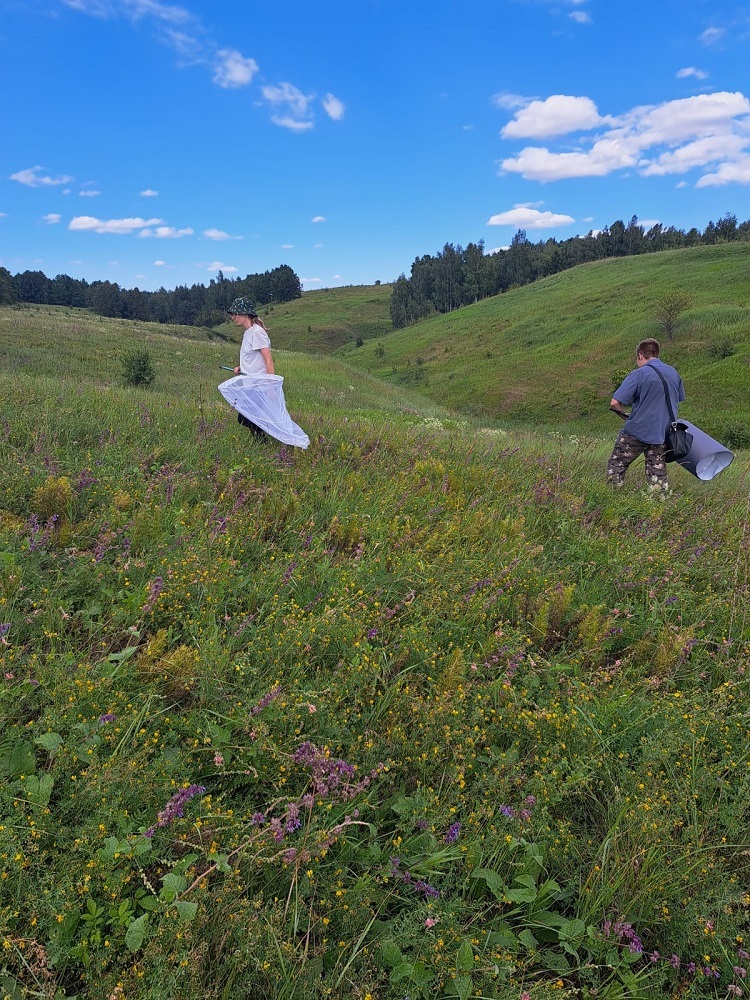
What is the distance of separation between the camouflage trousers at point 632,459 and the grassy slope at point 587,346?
99.9 feet

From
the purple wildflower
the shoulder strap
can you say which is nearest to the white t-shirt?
the purple wildflower

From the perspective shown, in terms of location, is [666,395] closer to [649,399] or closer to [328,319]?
[649,399]

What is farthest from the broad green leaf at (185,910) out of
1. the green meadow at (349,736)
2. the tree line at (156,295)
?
the tree line at (156,295)

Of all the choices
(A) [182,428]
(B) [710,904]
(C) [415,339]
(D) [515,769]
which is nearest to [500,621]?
(D) [515,769]

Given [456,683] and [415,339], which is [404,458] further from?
[415,339]

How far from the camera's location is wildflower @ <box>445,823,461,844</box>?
A: 7.26 feet

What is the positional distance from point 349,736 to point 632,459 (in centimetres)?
657

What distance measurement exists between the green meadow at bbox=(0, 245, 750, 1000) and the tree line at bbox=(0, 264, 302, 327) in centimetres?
11821

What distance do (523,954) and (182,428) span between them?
18.6 feet

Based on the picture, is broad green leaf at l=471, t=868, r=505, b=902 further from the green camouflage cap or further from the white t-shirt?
the green camouflage cap

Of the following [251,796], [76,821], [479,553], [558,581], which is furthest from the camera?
[479,553]

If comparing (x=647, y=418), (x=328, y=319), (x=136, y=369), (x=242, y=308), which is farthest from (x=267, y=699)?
(x=328, y=319)

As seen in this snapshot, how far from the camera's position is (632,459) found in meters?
7.56

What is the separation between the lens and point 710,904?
2133 millimetres
